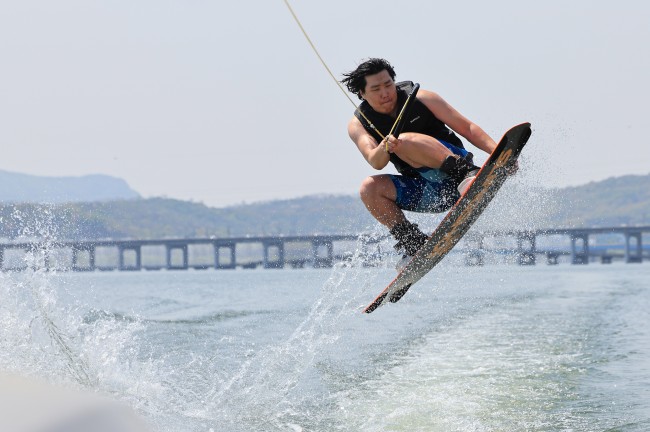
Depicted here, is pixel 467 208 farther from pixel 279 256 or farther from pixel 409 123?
pixel 279 256

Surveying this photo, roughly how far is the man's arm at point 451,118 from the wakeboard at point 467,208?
39 cm

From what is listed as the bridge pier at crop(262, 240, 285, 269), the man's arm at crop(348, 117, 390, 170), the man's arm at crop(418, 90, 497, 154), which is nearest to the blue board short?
the man's arm at crop(418, 90, 497, 154)

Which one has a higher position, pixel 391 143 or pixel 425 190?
pixel 391 143

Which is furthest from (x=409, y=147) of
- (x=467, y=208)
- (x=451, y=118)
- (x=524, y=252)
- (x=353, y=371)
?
(x=524, y=252)

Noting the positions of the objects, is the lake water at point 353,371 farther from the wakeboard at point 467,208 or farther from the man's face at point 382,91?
the man's face at point 382,91

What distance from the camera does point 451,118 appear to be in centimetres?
809

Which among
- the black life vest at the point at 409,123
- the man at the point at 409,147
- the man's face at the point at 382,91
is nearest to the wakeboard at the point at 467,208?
the man at the point at 409,147

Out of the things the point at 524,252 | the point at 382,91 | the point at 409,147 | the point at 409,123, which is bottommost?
the point at 524,252

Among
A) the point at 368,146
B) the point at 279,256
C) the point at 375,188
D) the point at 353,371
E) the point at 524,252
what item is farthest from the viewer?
the point at 279,256

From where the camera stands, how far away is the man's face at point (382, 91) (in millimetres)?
8031

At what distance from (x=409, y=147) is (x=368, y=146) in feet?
1.15

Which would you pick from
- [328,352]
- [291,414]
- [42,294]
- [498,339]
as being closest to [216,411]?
[291,414]

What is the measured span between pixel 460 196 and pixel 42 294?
17.7 feet

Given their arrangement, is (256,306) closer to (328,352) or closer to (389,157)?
(328,352)
